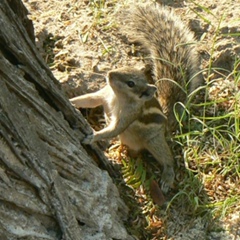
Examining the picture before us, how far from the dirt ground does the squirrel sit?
0.13m

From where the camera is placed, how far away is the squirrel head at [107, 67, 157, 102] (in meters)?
4.04

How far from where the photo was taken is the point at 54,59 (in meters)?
4.46

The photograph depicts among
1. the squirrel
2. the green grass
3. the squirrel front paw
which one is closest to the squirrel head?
the squirrel

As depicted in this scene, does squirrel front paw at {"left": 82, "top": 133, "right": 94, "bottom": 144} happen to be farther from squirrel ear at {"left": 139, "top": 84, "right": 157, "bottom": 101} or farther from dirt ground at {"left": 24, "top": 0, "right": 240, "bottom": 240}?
dirt ground at {"left": 24, "top": 0, "right": 240, "bottom": 240}

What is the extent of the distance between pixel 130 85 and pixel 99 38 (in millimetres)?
634

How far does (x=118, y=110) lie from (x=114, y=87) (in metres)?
0.17

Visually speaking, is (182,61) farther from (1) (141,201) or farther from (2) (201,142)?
(1) (141,201)

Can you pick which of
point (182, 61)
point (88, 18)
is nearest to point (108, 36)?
point (88, 18)

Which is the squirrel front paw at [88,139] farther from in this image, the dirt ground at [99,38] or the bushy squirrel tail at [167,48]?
the bushy squirrel tail at [167,48]

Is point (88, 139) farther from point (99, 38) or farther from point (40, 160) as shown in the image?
point (99, 38)

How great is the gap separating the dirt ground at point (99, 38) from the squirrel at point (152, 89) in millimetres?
128

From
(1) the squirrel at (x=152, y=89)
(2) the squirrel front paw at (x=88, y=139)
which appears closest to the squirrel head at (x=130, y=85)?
(1) the squirrel at (x=152, y=89)

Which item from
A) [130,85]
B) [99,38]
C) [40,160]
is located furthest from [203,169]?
[40,160]

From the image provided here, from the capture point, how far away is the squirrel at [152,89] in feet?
13.4
